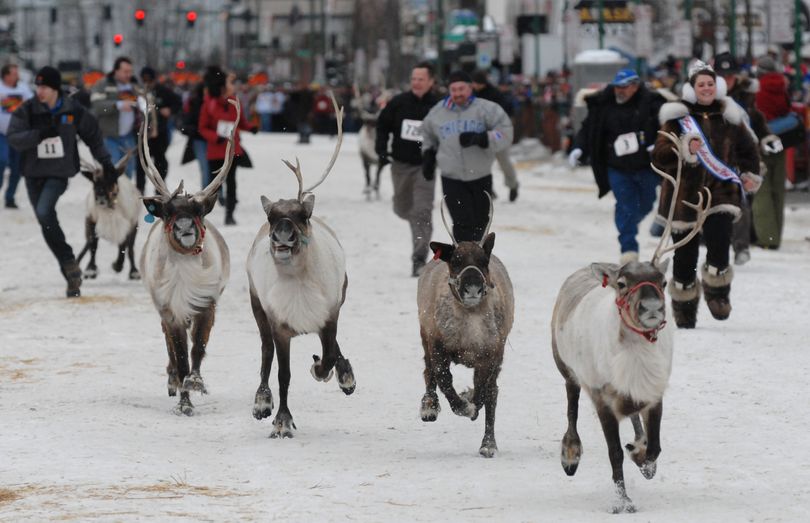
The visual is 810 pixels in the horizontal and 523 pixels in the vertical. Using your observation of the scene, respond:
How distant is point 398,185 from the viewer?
54.7ft

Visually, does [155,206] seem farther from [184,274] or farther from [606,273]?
[606,273]

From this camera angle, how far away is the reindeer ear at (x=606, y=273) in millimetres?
7332

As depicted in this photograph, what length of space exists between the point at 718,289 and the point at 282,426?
4651 mm

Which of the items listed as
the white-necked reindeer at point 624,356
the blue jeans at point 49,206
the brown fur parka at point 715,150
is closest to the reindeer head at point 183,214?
the white-necked reindeer at point 624,356

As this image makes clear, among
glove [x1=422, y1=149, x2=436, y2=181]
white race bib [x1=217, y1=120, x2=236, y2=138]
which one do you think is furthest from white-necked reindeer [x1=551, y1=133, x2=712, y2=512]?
white race bib [x1=217, y1=120, x2=236, y2=138]

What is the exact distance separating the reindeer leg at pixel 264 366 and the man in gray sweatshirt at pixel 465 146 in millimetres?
4813

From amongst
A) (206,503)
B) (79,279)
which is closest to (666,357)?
(206,503)

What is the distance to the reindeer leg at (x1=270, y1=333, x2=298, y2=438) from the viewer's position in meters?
9.05

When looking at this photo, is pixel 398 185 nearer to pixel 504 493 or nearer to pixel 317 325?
pixel 317 325

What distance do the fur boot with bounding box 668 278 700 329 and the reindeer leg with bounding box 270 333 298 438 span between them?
13.5 feet

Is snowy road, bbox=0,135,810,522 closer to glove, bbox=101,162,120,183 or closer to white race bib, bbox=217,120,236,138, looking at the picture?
glove, bbox=101,162,120,183

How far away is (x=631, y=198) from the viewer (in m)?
14.6

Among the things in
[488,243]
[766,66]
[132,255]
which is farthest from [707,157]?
[766,66]

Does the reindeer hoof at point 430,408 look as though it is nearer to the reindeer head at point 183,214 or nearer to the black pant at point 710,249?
the reindeer head at point 183,214
